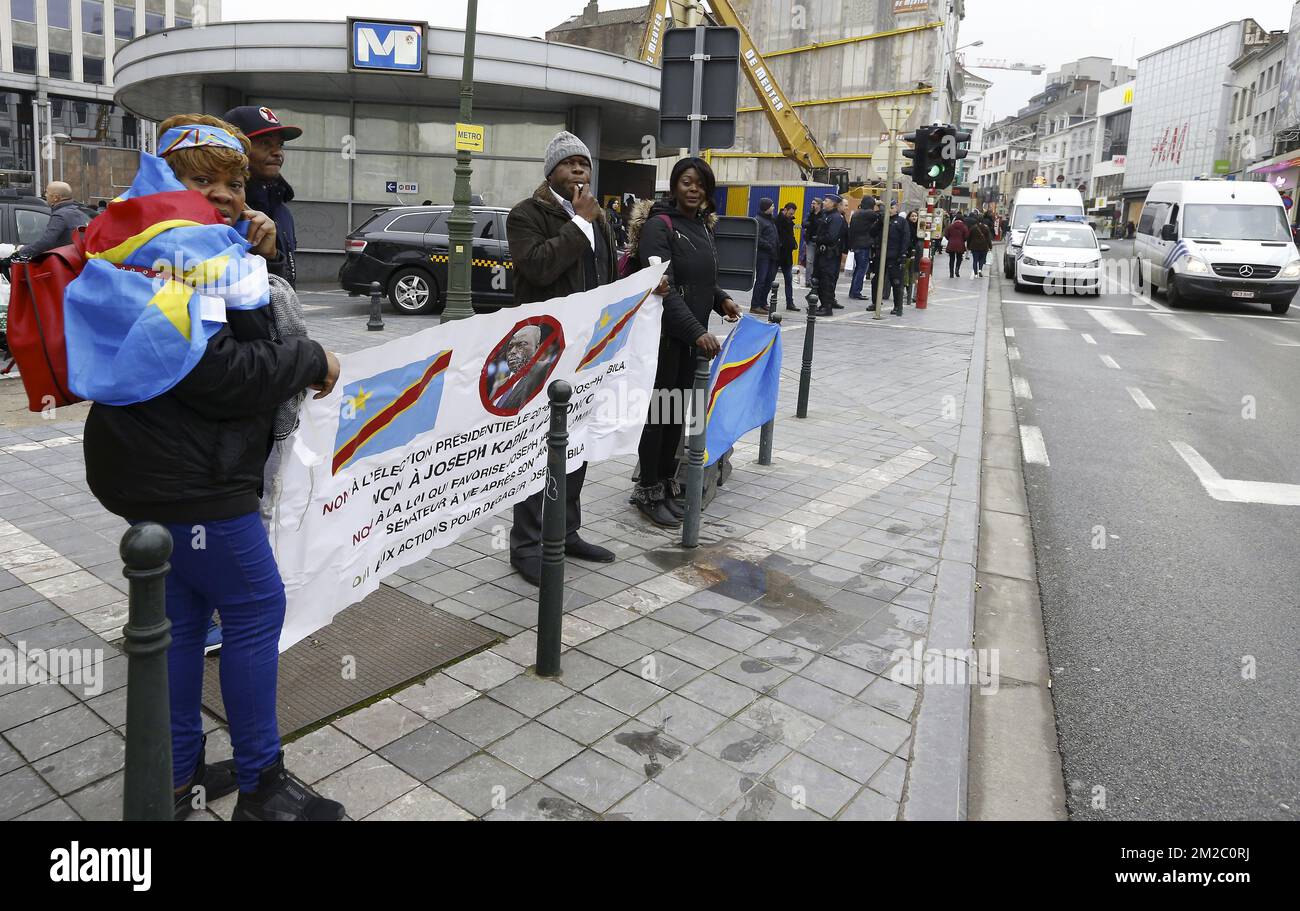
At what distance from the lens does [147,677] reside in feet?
6.40

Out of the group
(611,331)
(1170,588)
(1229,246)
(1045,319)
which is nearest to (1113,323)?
(1045,319)

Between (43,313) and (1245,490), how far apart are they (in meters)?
7.53

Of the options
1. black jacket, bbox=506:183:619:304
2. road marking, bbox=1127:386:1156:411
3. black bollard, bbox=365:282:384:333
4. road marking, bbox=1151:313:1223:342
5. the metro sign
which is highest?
the metro sign

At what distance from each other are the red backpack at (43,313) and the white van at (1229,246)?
2155cm

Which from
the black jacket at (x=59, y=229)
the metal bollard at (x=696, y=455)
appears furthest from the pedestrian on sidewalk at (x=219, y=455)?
the black jacket at (x=59, y=229)

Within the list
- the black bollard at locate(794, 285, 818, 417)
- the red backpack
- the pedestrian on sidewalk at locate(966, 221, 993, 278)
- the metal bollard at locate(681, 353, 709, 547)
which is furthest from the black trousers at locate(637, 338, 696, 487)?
the pedestrian on sidewalk at locate(966, 221, 993, 278)

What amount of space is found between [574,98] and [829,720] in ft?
63.9

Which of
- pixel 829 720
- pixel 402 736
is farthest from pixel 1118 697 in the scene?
pixel 402 736

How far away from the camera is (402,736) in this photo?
327 cm

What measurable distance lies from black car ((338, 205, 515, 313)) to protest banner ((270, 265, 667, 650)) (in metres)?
10.6

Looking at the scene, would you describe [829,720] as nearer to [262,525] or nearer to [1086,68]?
[262,525]

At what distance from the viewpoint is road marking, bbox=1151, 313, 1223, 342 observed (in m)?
15.9

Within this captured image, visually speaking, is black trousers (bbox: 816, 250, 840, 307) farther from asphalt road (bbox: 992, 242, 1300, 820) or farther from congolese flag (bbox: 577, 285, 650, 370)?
congolese flag (bbox: 577, 285, 650, 370)

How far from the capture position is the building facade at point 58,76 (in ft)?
167
